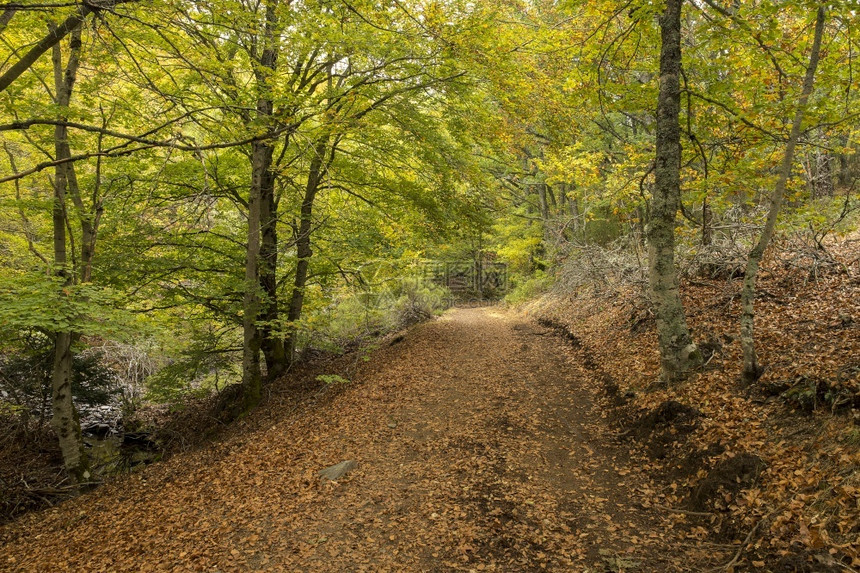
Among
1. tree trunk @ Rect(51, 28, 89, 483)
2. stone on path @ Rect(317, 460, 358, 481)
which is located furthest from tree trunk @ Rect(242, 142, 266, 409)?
stone on path @ Rect(317, 460, 358, 481)

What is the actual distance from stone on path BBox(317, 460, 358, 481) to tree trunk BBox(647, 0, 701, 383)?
5020mm

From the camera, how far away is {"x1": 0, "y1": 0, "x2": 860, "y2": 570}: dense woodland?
6.22 meters

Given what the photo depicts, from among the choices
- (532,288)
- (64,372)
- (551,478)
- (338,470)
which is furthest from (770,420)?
(532,288)

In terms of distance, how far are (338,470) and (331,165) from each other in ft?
23.8

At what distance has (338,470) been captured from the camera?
639 cm

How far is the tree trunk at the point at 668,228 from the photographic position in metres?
6.58

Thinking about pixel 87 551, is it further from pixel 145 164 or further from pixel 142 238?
pixel 145 164

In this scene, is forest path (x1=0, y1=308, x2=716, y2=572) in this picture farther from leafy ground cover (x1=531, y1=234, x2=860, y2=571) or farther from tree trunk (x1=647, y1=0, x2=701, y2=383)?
tree trunk (x1=647, y1=0, x2=701, y2=383)

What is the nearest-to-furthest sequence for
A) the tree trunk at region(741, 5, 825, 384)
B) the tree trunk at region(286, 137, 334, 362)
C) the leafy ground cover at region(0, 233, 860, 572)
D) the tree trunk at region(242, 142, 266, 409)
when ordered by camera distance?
the leafy ground cover at region(0, 233, 860, 572) < the tree trunk at region(741, 5, 825, 384) < the tree trunk at region(242, 142, 266, 409) < the tree trunk at region(286, 137, 334, 362)

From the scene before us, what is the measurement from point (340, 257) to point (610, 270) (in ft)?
26.1

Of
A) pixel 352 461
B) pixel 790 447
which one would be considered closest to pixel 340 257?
pixel 352 461

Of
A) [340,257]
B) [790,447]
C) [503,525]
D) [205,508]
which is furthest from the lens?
[340,257]

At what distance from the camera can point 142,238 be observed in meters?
9.16

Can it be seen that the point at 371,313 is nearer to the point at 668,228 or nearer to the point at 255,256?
the point at 255,256
